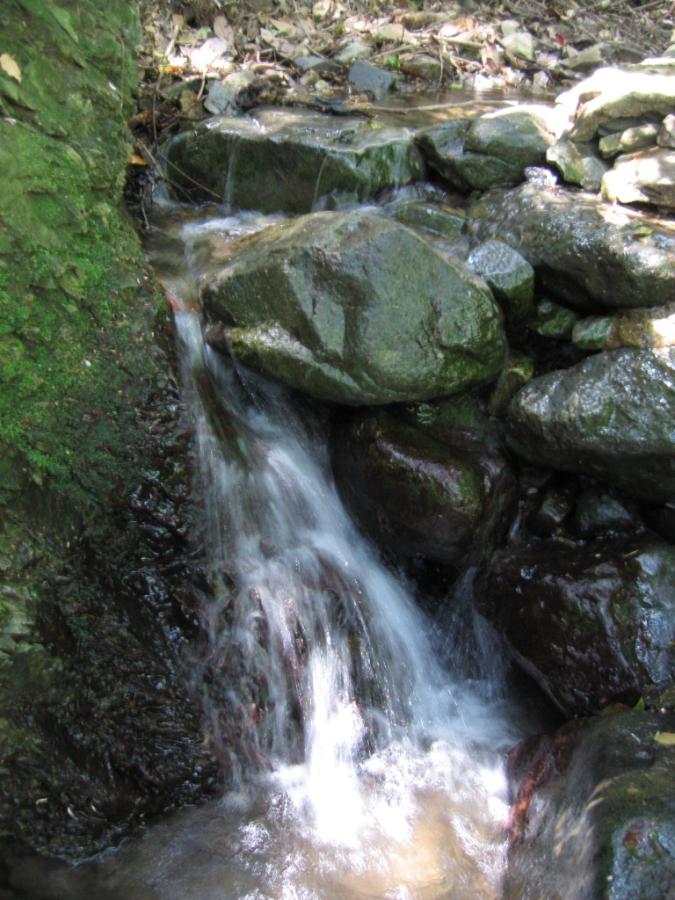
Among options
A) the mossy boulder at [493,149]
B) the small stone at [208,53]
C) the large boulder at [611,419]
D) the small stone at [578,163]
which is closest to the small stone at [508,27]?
the small stone at [208,53]

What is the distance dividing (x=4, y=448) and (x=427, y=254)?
205cm

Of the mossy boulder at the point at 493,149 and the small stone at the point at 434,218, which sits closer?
the small stone at the point at 434,218

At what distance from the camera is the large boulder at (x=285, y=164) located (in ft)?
15.2

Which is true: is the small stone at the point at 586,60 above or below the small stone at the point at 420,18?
below

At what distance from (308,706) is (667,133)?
3.63m

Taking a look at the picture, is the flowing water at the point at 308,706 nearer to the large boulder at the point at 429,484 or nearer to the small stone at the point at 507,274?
the large boulder at the point at 429,484

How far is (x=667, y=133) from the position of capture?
3.91 m

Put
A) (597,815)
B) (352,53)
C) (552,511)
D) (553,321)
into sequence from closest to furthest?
(597,815) < (552,511) < (553,321) < (352,53)

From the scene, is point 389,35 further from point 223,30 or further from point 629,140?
point 629,140

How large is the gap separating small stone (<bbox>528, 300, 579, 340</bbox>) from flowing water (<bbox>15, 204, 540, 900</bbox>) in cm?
129

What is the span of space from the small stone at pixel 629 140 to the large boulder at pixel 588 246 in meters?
0.45

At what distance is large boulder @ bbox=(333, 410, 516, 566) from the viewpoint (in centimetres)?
343

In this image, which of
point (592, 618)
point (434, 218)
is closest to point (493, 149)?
point (434, 218)

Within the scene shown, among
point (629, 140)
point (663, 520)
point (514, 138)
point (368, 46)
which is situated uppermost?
point (368, 46)
